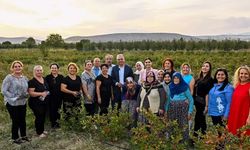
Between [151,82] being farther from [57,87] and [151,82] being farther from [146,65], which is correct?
[57,87]

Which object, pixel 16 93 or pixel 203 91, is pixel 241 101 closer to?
pixel 203 91

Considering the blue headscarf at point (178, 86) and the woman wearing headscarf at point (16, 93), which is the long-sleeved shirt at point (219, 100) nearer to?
the blue headscarf at point (178, 86)

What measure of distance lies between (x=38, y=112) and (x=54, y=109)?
18.2 inches

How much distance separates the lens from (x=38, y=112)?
6.40 metres

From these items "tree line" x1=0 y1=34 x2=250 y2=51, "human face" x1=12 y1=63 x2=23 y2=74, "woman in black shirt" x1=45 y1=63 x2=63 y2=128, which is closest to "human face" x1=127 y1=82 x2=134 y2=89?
"woman in black shirt" x1=45 y1=63 x2=63 y2=128

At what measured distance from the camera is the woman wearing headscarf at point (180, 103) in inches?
217

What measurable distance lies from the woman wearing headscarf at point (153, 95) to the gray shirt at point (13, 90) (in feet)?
6.82

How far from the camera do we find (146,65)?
6684 millimetres

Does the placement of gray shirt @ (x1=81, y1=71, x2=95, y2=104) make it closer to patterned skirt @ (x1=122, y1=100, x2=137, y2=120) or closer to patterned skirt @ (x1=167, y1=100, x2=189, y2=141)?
patterned skirt @ (x1=122, y1=100, x2=137, y2=120)

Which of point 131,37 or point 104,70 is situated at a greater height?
point 131,37

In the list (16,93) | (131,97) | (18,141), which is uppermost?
(16,93)

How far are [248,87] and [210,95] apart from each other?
702 millimetres

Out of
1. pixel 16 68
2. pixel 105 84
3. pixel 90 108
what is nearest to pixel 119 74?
pixel 105 84

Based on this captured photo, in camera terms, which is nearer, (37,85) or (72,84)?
(37,85)
